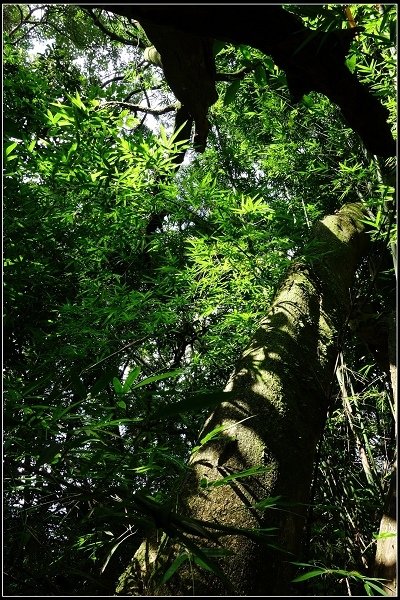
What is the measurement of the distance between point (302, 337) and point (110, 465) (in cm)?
91

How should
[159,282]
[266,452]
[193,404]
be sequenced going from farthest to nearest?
1. [159,282]
2. [266,452]
3. [193,404]

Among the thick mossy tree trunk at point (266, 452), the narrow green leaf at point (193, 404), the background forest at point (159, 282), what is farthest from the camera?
the background forest at point (159, 282)

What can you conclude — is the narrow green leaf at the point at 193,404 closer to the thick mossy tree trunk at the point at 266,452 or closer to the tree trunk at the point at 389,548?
the thick mossy tree trunk at the point at 266,452

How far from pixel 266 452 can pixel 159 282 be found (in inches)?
58.1

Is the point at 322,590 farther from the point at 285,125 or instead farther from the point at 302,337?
the point at 285,125

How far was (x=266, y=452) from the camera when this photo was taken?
3.69 ft

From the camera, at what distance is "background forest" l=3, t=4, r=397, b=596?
46.4 inches

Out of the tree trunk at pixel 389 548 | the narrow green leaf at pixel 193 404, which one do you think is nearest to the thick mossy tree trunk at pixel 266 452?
the narrow green leaf at pixel 193 404

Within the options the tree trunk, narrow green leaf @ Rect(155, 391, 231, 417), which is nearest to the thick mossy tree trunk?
narrow green leaf @ Rect(155, 391, 231, 417)

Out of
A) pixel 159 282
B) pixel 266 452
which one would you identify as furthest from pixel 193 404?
pixel 159 282

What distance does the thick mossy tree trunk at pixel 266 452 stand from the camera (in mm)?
891

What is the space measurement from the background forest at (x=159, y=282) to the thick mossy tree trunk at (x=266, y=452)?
0.08 meters

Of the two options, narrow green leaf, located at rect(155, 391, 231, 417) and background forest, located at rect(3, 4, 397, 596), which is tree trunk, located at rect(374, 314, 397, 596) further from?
narrow green leaf, located at rect(155, 391, 231, 417)

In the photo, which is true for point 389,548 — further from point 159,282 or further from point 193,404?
point 159,282
